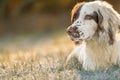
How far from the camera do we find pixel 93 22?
12828 mm

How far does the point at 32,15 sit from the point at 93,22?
85.2 ft

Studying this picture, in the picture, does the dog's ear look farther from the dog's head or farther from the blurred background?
the blurred background

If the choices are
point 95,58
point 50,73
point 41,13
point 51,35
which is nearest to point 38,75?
point 50,73

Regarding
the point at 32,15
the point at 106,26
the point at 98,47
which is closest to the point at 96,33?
the point at 106,26

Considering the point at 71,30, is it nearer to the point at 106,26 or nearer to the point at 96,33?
the point at 96,33

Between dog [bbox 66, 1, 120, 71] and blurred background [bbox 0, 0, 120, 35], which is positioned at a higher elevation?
blurred background [bbox 0, 0, 120, 35]

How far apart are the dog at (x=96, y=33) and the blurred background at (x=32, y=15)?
909 inches

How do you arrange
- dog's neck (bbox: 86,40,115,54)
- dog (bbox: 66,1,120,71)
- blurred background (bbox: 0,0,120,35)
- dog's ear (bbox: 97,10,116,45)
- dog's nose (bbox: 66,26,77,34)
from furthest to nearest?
blurred background (bbox: 0,0,120,35) < dog's neck (bbox: 86,40,115,54) < dog's ear (bbox: 97,10,116,45) < dog (bbox: 66,1,120,71) < dog's nose (bbox: 66,26,77,34)

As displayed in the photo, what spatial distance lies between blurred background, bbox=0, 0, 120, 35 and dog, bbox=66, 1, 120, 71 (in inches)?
909

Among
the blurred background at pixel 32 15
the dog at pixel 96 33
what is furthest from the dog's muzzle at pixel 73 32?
the blurred background at pixel 32 15

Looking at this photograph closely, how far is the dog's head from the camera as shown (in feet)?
41.6

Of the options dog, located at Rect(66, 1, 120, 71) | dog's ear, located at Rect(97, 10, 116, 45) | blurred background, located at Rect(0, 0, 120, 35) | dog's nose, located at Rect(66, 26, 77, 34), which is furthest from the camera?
blurred background, located at Rect(0, 0, 120, 35)

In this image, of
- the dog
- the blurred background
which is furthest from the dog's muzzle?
the blurred background

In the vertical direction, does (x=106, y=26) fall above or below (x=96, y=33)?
above
